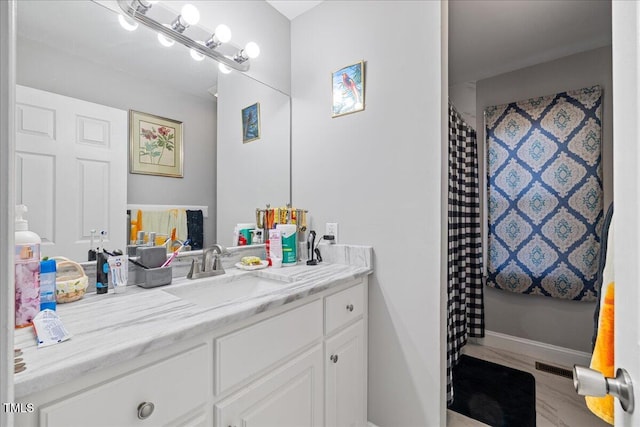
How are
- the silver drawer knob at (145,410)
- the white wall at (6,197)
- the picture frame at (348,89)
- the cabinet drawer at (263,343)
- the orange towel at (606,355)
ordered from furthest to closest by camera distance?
1. the picture frame at (348,89)
2. the cabinet drawer at (263,343)
3. the silver drawer knob at (145,410)
4. the orange towel at (606,355)
5. the white wall at (6,197)

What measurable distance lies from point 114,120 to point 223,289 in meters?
0.84

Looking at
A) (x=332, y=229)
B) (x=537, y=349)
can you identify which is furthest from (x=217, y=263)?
(x=537, y=349)

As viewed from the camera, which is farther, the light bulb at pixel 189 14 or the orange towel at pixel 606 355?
the light bulb at pixel 189 14

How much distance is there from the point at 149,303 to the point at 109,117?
757 mm

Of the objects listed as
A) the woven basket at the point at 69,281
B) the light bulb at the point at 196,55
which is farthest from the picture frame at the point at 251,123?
the woven basket at the point at 69,281

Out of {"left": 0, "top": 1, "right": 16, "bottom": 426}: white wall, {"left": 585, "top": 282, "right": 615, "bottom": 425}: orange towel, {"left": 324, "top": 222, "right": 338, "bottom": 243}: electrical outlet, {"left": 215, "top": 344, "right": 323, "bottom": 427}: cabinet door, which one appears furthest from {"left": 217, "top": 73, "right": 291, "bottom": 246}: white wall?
{"left": 585, "top": 282, "right": 615, "bottom": 425}: orange towel

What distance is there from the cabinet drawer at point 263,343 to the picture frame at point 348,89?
1.09m

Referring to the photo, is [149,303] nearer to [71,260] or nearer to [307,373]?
[71,260]

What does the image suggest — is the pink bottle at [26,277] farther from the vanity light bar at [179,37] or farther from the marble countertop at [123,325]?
the vanity light bar at [179,37]

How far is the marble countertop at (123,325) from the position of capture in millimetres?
574

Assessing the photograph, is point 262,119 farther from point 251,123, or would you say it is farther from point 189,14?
point 189,14

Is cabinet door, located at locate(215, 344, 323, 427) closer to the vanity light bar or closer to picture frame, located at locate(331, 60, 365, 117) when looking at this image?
picture frame, located at locate(331, 60, 365, 117)

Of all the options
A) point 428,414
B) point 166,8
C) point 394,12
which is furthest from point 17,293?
point 394,12

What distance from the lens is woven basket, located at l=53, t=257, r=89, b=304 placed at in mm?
926
